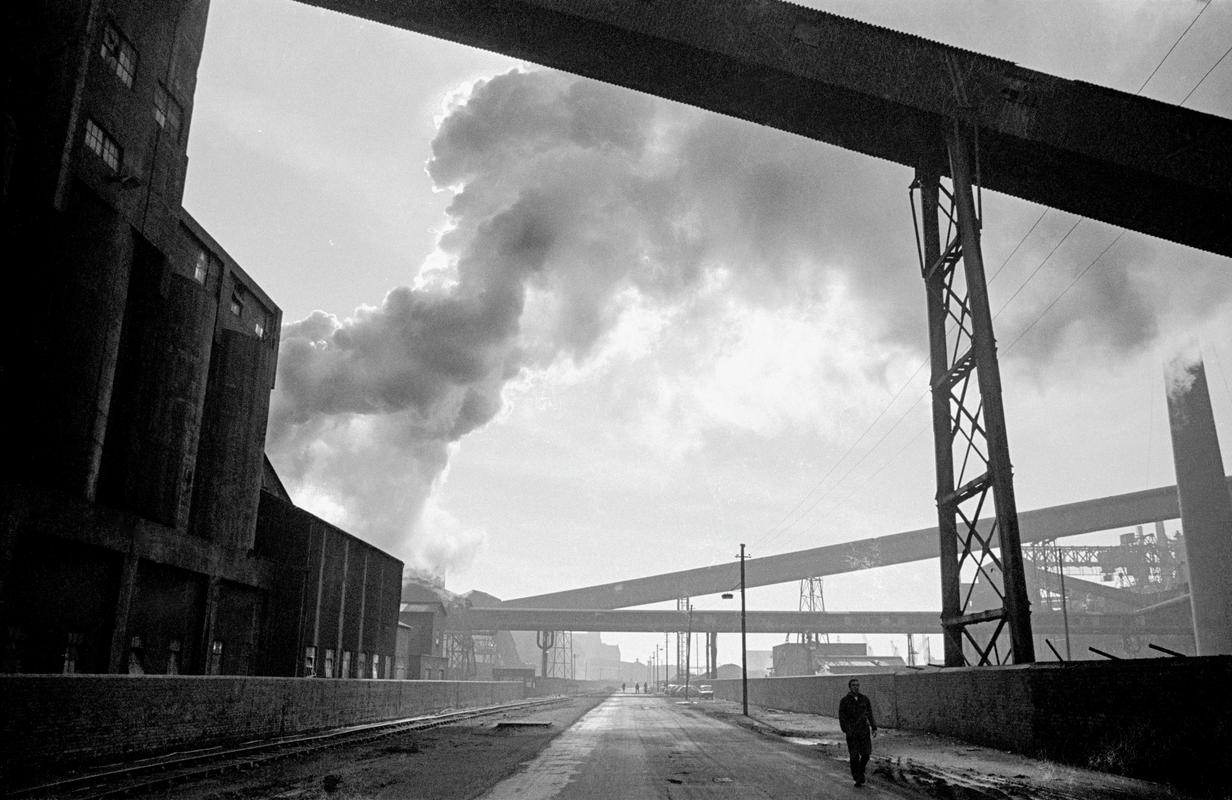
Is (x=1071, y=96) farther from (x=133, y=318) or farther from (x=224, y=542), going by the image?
(x=224, y=542)

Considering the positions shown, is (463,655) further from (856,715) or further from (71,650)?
(856,715)

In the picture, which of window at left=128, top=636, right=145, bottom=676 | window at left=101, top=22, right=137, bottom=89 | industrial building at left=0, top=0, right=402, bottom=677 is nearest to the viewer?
industrial building at left=0, top=0, right=402, bottom=677

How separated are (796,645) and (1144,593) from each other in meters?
35.9

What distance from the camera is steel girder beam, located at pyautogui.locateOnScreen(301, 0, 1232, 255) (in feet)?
55.8

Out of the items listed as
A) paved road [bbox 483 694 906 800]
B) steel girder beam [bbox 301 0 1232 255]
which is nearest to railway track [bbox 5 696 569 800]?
paved road [bbox 483 694 906 800]

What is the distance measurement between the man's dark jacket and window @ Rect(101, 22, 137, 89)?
21720 millimetres

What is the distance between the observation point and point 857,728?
419 inches

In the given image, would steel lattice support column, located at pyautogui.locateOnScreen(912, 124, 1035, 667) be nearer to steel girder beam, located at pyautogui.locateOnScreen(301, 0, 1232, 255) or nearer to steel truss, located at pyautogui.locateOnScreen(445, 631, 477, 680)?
steel girder beam, located at pyautogui.locateOnScreen(301, 0, 1232, 255)

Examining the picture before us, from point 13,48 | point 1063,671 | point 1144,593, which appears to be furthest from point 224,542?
point 1144,593

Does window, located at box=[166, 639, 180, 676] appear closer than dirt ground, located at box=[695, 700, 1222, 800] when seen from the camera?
No

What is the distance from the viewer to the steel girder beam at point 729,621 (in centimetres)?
7762

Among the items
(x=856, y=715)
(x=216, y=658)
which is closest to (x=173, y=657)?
(x=216, y=658)

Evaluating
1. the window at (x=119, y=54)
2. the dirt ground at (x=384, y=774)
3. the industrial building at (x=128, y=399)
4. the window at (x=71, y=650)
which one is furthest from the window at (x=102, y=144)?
the dirt ground at (x=384, y=774)

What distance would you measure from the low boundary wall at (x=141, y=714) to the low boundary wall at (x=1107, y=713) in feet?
42.2
